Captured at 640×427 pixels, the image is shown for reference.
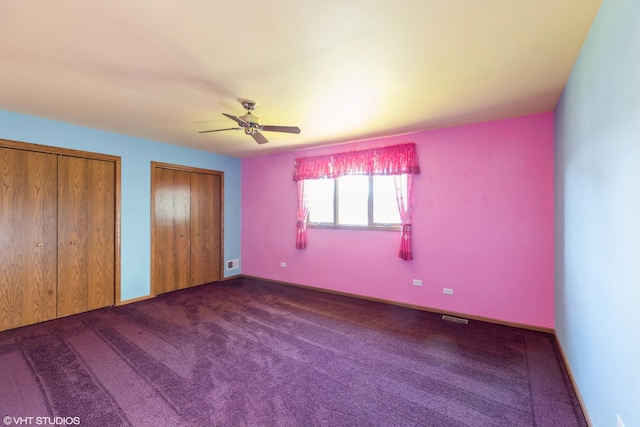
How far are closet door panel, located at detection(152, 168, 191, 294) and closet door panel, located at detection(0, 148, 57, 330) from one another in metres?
1.20

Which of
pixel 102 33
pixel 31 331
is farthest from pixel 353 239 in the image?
pixel 31 331

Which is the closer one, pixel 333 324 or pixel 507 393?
pixel 507 393

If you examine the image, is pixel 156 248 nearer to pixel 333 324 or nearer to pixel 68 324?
pixel 68 324

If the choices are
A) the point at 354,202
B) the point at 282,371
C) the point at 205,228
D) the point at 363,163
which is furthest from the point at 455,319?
the point at 205,228

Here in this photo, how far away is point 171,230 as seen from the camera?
178 inches

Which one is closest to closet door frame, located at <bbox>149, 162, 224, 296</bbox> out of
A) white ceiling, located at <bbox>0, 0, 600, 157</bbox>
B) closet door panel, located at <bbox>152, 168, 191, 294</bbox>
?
closet door panel, located at <bbox>152, 168, 191, 294</bbox>

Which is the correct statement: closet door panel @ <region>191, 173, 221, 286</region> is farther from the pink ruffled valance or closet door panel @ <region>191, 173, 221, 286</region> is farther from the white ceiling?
the white ceiling

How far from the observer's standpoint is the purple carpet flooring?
1.78m

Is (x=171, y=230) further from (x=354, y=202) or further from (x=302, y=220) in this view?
(x=354, y=202)

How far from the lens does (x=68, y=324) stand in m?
3.19

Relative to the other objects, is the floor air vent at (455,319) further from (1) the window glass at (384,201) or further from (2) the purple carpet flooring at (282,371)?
(1) the window glass at (384,201)

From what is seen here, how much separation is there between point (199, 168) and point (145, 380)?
3.59 metres

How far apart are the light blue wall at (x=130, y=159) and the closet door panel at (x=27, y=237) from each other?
282mm

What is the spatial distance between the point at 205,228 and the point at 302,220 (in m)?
1.89
